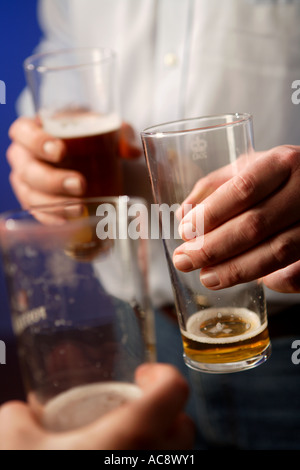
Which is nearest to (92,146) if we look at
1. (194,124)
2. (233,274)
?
(194,124)

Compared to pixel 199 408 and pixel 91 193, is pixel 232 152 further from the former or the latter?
pixel 91 193

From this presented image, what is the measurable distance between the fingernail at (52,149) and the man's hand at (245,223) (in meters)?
0.40

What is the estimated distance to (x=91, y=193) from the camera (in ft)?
2.94

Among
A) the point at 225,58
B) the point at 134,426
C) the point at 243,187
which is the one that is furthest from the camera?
the point at 225,58

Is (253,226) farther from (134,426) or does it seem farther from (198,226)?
(134,426)

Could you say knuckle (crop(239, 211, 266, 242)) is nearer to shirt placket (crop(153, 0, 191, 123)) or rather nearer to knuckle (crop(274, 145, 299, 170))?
knuckle (crop(274, 145, 299, 170))

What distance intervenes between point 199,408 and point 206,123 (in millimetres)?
294

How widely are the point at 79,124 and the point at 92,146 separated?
57 millimetres

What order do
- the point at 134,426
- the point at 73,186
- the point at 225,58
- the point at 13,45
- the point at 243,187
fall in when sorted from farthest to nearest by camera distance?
the point at 13,45 → the point at 225,58 → the point at 73,186 → the point at 243,187 → the point at 134,426

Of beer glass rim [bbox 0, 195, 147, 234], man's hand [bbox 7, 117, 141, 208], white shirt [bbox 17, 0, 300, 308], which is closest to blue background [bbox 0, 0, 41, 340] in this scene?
white shirt [bbox 17, 0, 300, 308]

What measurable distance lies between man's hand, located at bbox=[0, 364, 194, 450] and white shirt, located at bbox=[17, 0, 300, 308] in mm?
898

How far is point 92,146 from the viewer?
2.91 ft
